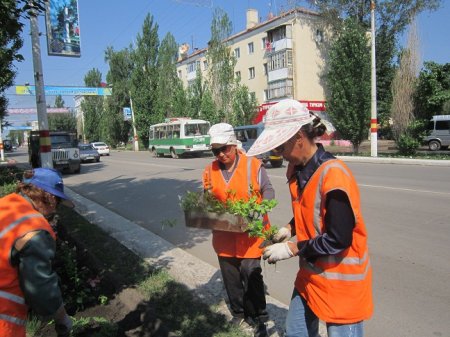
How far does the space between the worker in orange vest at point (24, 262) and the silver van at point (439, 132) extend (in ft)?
93.5

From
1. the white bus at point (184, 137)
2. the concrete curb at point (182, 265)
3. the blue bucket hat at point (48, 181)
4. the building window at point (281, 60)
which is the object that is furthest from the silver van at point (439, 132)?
the blue bucket hat at point (48, 181)

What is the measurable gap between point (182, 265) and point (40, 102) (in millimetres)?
7352

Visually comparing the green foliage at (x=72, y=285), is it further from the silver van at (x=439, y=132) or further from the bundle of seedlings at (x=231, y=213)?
the silver van at (x=439, y=132)

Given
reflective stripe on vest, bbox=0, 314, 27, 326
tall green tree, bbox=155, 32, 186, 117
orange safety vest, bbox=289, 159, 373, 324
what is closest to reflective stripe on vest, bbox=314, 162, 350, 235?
orange safety vest, bbox=289, 159, 373, 324

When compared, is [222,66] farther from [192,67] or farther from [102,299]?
[102,299]

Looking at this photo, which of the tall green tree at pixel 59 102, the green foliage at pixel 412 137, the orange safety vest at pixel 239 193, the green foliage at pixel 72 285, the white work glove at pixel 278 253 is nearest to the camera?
the white work glove at pixel 278 253

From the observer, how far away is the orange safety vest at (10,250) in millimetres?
1832

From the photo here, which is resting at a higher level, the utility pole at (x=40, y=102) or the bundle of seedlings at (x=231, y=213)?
the utility pole at (x=40, y=102)

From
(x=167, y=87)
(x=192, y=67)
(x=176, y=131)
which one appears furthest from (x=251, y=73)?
(x=176, y=131)

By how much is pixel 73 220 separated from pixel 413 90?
20.8 metres

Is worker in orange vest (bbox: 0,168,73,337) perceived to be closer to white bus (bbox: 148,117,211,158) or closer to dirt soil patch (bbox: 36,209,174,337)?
dirt soil patch (bbox: 36,209,174,337)

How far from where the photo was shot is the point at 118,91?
55.5 m

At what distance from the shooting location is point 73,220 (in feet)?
26.0

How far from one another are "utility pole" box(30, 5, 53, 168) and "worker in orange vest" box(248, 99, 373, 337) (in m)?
9.11
